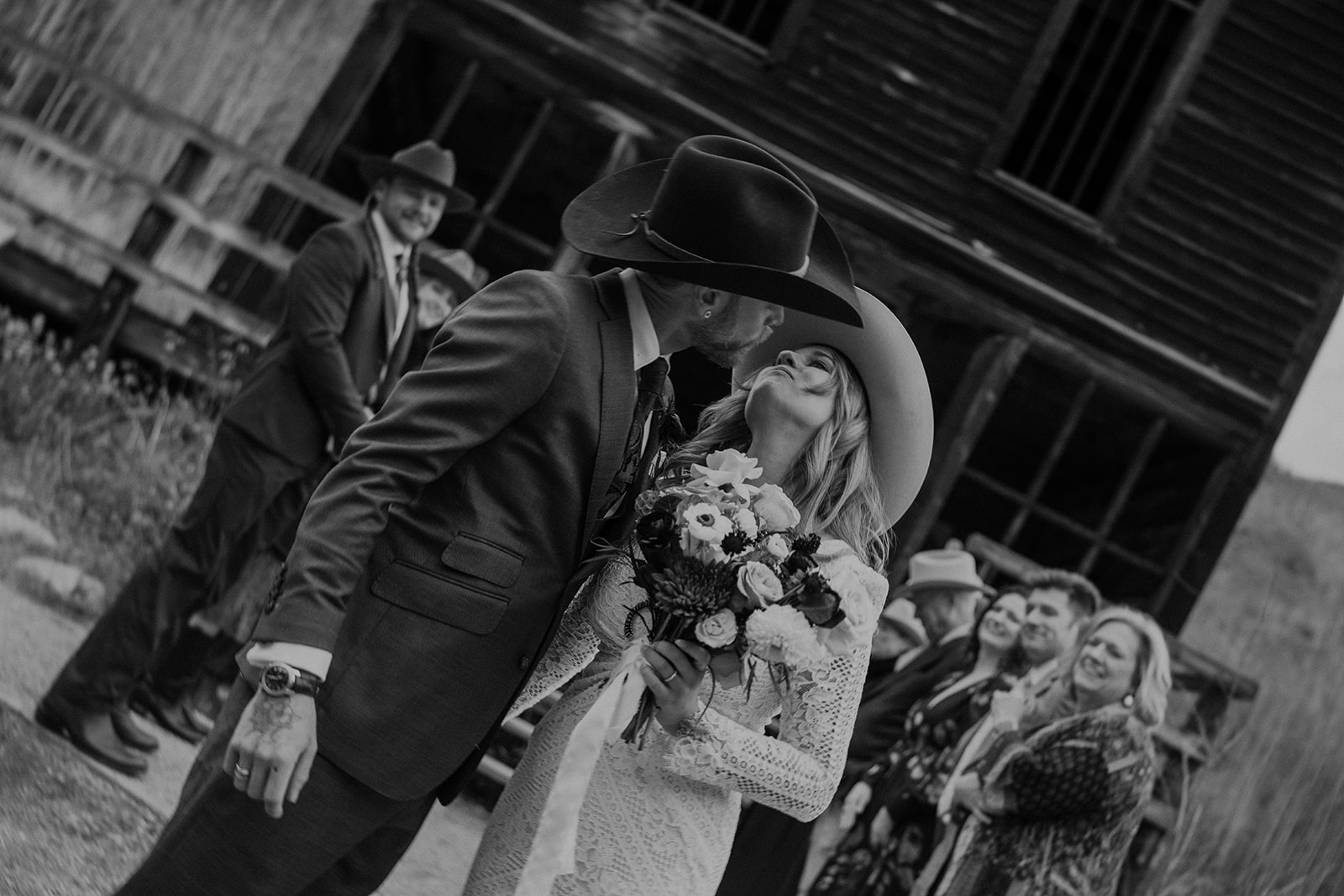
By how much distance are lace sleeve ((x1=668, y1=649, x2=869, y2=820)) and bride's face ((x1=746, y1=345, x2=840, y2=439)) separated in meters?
Answer: 0.47

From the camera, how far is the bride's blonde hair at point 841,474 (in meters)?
2.87

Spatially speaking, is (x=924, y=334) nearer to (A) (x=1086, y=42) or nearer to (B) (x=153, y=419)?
(A) (x=1086, y=42)

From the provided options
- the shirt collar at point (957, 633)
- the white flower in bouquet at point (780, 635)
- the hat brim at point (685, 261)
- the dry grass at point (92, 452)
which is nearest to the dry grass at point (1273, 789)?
the shirt collar at point (957, 633)

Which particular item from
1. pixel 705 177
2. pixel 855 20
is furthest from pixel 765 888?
pixel 855 20

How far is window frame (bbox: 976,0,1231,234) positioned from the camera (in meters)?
11.6

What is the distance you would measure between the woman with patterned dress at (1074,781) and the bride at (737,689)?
274cm

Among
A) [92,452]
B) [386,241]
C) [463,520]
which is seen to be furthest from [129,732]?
[92,452]

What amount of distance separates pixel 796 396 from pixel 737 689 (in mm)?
577

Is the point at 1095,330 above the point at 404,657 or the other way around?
above

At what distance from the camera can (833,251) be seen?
2848mm

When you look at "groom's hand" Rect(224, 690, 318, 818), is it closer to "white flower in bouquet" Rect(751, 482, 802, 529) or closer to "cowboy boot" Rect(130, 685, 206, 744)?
"white flower in bouquet" Rect(751, 482, 802, 529)

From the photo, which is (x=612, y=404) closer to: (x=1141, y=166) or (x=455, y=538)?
(x=455, y=538)

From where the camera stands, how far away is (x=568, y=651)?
2.93 m

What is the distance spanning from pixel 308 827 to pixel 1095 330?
32.0ft
